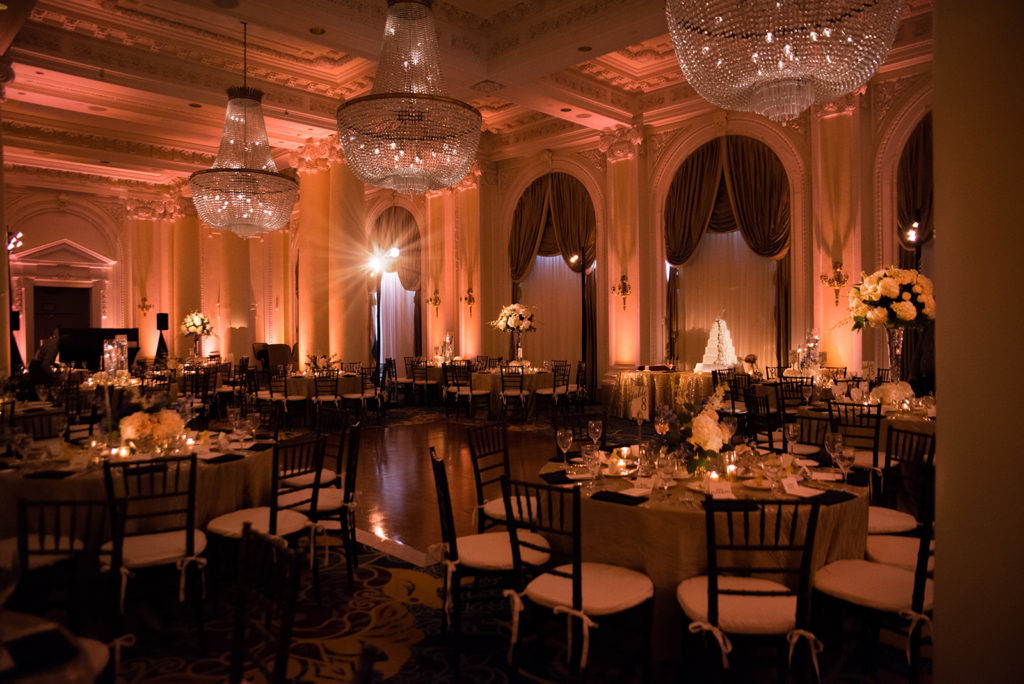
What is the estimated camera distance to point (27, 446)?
4395mm

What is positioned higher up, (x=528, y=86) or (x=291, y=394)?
(x=528, y=86)

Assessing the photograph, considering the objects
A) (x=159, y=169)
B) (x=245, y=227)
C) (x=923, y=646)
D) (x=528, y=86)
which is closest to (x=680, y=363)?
(x=528, y=86)

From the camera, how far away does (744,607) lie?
277 cm

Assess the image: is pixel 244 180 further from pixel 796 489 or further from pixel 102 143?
pixel 102 143

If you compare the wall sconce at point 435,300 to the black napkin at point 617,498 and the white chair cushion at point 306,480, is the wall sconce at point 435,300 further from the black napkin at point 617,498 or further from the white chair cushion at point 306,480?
the black napkin at point 617,498

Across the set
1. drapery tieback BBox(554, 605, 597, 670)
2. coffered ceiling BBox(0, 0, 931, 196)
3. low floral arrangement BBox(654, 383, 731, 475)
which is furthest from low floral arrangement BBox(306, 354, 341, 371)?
drapery tieback BBox(554, 605, 597, 670)

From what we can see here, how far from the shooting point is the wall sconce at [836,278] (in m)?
A: 9.98

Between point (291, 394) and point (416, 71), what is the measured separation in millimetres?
7140

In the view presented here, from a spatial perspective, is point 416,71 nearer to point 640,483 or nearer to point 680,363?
point 640,483

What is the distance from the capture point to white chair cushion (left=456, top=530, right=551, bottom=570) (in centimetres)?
338

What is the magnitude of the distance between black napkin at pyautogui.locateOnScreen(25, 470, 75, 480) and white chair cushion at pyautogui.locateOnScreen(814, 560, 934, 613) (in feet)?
13.2

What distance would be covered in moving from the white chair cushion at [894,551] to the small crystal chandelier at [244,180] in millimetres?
6744

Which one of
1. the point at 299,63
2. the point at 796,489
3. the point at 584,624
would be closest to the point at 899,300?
the point at 796,489

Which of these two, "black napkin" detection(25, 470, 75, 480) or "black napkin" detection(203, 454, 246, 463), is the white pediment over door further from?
"black napkin" detection(203, 454, 246, 463)
